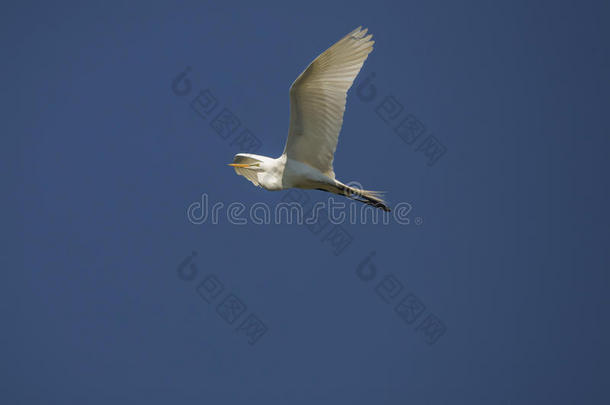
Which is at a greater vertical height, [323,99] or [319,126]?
[323,99]

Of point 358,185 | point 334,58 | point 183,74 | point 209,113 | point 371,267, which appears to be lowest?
point 371,267

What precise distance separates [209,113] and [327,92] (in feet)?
13.5

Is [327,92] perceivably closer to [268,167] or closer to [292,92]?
[292,92]

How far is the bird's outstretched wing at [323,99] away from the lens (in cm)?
921

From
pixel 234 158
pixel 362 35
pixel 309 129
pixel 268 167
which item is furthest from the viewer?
pixel 234 158

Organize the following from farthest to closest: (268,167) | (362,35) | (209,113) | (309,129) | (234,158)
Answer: (209,113) → (234,158) → (268,167) → (309,129) → (362,35)

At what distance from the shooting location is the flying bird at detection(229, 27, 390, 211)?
9242 millimetres

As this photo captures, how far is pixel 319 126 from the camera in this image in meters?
9.94

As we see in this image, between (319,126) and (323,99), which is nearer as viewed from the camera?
(323,99)

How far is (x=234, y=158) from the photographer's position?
1191 cm

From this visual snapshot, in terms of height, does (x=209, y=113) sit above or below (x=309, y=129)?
above

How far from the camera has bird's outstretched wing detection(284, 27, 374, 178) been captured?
921cm

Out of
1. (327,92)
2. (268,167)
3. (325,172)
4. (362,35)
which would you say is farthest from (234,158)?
(362,35)

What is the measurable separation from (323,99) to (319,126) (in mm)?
515
